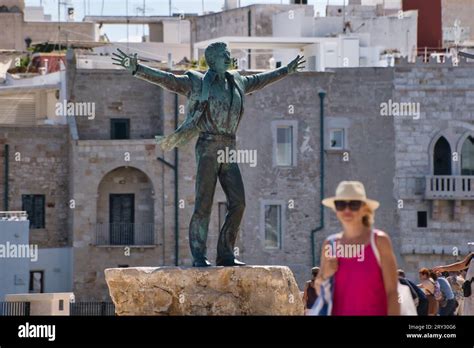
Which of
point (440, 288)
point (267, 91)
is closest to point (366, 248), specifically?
point (440, 288)

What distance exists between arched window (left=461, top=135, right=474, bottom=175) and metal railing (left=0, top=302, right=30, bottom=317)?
66.9ft

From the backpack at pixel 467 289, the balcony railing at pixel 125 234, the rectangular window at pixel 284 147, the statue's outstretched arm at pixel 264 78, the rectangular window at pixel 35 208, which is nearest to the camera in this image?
the statue's outstretched arm at pixel 264 78

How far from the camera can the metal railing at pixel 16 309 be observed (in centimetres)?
3027

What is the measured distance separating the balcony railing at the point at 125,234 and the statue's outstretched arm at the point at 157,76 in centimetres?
3230

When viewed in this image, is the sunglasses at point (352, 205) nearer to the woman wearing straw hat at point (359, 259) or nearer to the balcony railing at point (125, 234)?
the woman wearing straw hat at point (359, 259)

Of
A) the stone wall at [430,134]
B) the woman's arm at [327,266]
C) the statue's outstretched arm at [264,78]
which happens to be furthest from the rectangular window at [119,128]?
the woman's arm at [327,266]

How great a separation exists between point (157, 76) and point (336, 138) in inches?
1308

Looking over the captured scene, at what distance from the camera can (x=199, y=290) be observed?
1761 cm

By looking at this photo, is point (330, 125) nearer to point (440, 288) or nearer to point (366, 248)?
point (440, 288)

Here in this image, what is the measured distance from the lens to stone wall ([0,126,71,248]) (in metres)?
51.7

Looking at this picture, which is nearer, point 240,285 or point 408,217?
point 240,285
